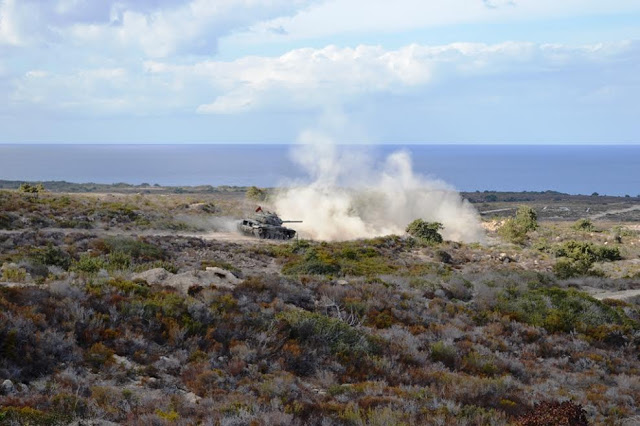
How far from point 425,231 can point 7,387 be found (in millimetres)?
38040

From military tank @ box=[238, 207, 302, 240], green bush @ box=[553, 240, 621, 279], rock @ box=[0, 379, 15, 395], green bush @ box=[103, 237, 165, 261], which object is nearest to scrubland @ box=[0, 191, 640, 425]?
rock @ box=[0, 379, 15, 395]

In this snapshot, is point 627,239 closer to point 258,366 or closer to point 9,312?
point 258,366

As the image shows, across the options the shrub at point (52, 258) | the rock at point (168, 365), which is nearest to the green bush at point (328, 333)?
the rock at point (168, 365)

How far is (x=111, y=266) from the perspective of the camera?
62.4 ft

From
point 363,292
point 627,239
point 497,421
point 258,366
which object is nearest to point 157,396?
point 258,366

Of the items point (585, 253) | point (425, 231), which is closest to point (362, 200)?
point (425, 231)

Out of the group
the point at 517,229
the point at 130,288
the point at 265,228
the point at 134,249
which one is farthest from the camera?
the point at 517,229

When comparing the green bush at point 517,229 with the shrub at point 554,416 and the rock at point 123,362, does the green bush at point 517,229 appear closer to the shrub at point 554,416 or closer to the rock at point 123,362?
the shrub at point 554,416

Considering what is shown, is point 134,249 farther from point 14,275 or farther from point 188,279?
point 188,279

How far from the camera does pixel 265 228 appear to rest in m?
38.3

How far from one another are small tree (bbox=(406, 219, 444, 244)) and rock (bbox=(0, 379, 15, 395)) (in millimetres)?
35938

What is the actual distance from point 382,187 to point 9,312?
4756cm

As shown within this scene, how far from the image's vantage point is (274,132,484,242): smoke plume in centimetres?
4697

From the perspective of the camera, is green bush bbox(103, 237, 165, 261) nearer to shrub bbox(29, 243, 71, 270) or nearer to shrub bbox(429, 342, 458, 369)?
shrub bbox(29, 243, 71, 270)
